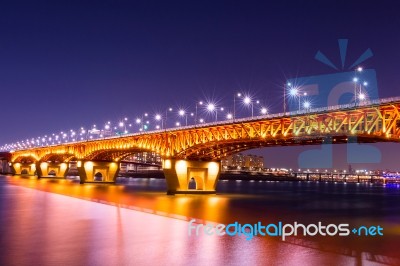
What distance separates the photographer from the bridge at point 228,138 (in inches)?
1623

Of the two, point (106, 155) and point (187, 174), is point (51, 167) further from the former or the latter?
point (187, 174)

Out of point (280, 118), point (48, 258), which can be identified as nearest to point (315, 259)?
point (48, 258)

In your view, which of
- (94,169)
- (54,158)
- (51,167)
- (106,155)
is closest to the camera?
(106,155)

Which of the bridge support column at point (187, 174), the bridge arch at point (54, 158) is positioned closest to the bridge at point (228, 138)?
the bridge support column at point (187, 174)

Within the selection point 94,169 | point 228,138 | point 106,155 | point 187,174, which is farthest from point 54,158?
point 228,138

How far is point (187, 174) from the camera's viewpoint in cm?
6638

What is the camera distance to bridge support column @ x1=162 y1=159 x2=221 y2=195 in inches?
2566

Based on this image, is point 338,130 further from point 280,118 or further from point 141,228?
point 141,228

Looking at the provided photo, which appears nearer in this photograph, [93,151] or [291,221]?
[291,221]

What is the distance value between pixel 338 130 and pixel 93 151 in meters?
65.6

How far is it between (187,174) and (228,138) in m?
11.7

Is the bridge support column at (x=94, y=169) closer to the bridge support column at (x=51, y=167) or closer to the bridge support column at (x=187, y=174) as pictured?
the bridge support column at (x=51, y=167)

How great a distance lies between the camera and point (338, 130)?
1754 inches

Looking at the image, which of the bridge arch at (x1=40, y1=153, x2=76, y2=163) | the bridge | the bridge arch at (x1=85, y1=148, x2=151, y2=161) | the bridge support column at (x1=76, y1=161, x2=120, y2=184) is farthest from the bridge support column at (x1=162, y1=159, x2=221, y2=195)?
the bridge arch at (x1=40, y1=153, x2=76, y2=163)
